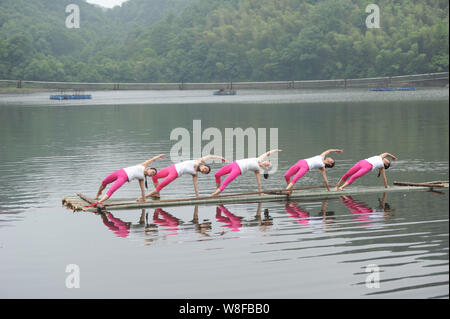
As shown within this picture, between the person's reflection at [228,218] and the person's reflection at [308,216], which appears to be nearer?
the person's reflection at [228,218]

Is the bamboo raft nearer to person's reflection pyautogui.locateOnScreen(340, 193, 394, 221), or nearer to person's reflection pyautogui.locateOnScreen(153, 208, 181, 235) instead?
person's reflection pyautogui.locateOnScreen(153, 208, 181, 235)

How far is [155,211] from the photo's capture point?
74.0 feet

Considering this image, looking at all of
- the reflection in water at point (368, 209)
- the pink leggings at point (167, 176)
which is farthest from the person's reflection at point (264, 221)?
the pink leggings at point (167, 176)

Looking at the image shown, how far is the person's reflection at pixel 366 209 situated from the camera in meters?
21.3

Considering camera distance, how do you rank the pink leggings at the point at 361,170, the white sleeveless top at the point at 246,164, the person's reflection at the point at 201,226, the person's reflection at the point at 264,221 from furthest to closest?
the pink leggings at the point at 361,170 → the white sleeveless top at the point at 246,164 → the person's reflection at the point at 264,221 → the person's reflection at the point at 201,226

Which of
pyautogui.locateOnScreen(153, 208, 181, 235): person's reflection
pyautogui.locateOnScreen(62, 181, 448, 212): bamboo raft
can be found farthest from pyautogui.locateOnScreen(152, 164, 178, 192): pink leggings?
pyautogui.locateOnScreen(153, 208, 181, 235): person's reflection

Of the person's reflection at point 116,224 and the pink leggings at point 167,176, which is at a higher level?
the pink leggings at point 167,176

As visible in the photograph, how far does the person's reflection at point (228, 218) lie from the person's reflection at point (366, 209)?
12.6 ft

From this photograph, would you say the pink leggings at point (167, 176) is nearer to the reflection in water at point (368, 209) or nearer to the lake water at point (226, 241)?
the lake water at point (226, 241)

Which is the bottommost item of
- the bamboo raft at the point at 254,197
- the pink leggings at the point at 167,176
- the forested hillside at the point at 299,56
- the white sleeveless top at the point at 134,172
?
the bamboo raft at the point at 254,197

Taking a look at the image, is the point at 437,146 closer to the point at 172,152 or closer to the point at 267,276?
the point at 172,152

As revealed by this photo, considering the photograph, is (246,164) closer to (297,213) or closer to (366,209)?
(297,213)

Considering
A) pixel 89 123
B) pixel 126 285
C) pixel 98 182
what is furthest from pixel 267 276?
pixel 89 123
